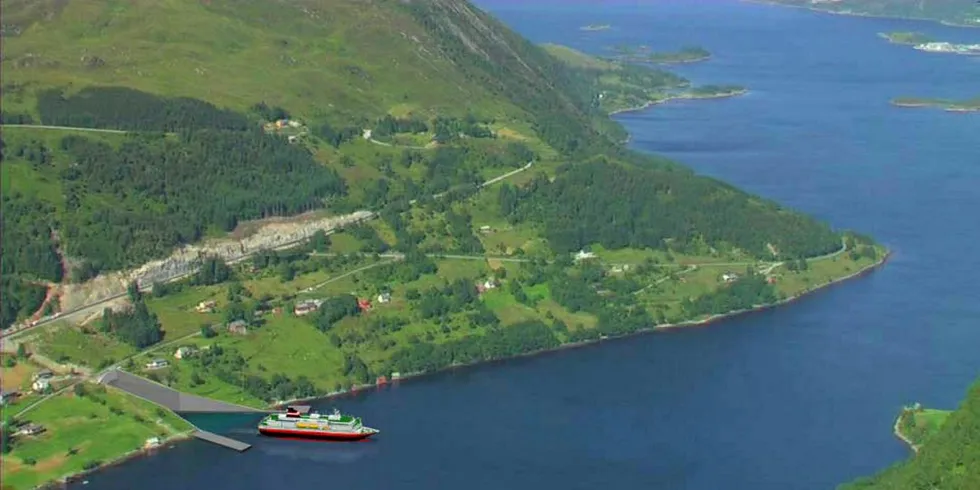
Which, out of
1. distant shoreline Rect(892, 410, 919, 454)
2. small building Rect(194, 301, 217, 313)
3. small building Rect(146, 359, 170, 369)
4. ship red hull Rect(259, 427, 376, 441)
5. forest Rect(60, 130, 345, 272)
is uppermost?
forest Rect(60, 130, 345, 272)

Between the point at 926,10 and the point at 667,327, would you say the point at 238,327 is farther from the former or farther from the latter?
the point at 926,10

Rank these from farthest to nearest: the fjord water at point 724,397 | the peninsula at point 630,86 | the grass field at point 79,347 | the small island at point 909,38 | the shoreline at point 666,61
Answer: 1. the small island at point 909,38
2. the shoreline at point 666,61
3. the peninsula at point 630,86
4. the grass field at point 79,347
5. the fjord water at point 724,397

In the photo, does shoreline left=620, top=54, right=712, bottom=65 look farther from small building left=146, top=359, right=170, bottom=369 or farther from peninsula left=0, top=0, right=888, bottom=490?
small building left=146, top=359, right=170, bottom=369

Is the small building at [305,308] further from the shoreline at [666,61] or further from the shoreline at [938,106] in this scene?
the shoreline at [666,61]

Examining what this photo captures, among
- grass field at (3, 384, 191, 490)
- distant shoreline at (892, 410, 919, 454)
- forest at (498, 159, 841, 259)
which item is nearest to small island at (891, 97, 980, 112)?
forest at (498, 159, 841, 259)

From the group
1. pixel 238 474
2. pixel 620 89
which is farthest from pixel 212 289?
pixel 620 89

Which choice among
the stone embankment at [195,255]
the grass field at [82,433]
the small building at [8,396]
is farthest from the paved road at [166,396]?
the stone embankment at [195,255]
